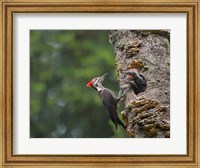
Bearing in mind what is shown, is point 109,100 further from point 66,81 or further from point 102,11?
point 66,81

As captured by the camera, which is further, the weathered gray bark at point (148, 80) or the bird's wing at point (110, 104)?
the bird's wing at point (110, 104)

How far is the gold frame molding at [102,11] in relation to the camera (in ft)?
10.5

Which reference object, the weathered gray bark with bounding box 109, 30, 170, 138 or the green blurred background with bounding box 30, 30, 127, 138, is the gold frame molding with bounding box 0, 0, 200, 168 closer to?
the weathered gray bark with bounding box 109, 30, 170, 138

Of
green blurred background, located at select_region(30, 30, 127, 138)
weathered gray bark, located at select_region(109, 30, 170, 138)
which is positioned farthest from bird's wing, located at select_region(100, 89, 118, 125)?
green blurred background, located at select_region(30, 30, 127, 138)

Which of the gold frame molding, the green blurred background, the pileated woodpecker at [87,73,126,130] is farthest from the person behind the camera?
the green blurred background

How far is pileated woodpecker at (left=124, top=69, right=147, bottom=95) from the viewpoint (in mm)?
3287

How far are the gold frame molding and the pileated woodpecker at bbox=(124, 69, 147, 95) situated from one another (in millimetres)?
271

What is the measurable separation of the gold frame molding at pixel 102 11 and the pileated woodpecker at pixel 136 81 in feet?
0.89

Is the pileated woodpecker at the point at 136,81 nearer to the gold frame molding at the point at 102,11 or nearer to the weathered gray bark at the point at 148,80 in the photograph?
the weathered gray bark at the point at 148,80

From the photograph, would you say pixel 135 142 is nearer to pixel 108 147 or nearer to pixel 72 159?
pixel 108 147

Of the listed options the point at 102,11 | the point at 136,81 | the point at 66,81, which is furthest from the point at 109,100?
the point at 66,81

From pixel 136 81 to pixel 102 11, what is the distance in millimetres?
460

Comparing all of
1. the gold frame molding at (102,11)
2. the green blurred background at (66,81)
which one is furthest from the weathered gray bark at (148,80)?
the green blurred background at (66,81)

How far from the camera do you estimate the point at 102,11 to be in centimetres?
321
